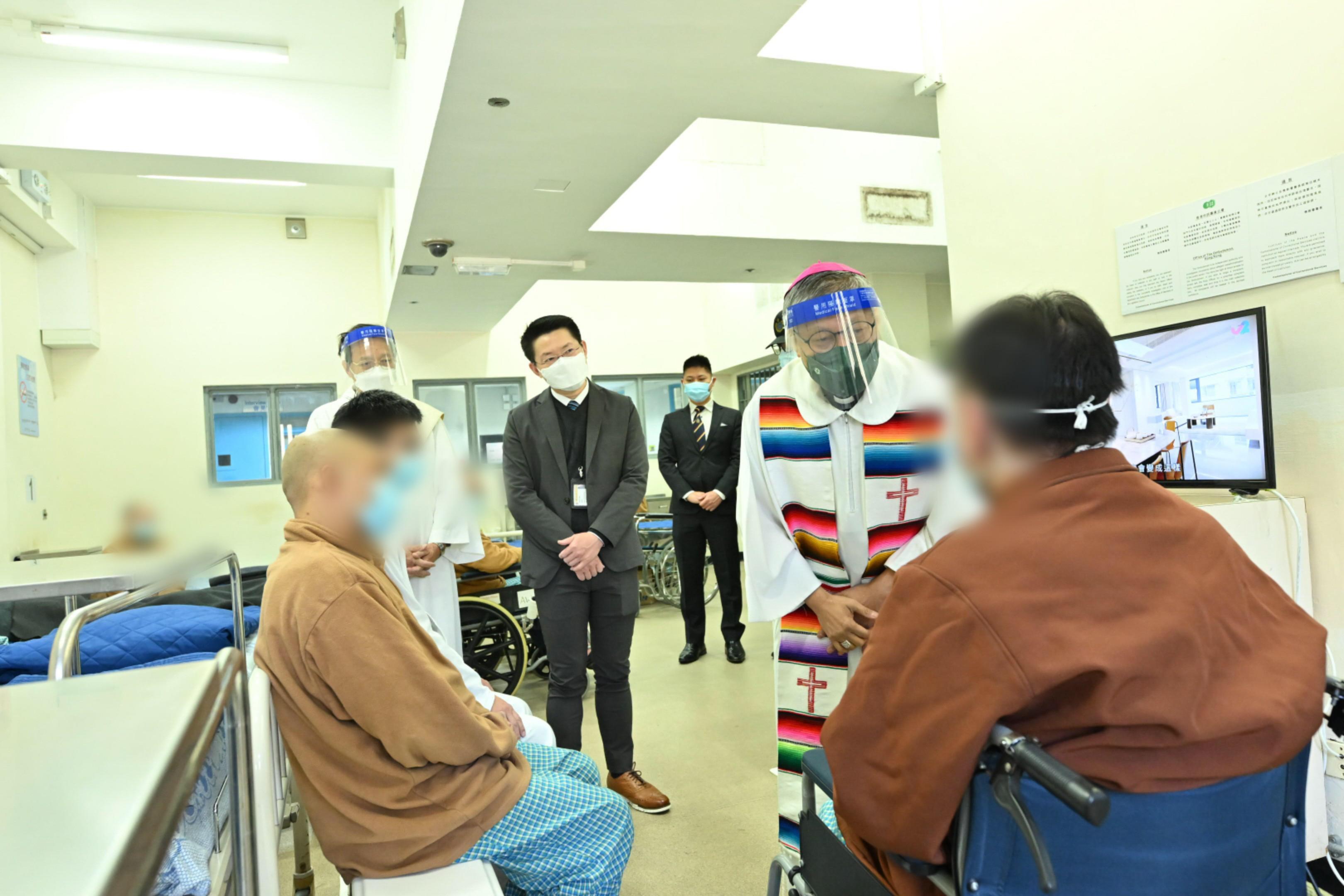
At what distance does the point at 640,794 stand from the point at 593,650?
0.45m

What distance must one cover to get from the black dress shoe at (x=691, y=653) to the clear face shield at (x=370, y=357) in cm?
223

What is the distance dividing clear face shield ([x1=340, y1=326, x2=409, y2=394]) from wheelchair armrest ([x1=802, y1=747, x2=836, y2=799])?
1843 millimetres

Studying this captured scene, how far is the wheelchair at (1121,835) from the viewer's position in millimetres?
750

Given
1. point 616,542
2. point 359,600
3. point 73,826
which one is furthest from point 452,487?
point 73,826

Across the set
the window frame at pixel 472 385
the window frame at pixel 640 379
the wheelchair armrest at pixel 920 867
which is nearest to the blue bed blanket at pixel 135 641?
the wheelchair armrest at pixel 920 867

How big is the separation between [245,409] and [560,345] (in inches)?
237

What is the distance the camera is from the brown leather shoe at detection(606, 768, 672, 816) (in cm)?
240

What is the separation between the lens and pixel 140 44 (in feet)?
14.0

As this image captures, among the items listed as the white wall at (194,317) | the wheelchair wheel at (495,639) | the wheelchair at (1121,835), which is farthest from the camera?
the white wall at (194,317)

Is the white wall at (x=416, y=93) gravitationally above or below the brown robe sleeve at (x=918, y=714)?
above

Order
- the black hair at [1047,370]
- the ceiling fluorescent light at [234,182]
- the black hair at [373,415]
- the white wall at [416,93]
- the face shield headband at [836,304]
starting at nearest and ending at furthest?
the black hair at [1047,370] → the face shield headband at [836,304] → the black hair at [373,415] → the white wall at [416,93] → the ceiling fluorescent light at [234,182]

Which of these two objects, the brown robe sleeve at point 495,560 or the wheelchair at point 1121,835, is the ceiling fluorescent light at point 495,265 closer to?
the brown robe sleeve at point 495,560

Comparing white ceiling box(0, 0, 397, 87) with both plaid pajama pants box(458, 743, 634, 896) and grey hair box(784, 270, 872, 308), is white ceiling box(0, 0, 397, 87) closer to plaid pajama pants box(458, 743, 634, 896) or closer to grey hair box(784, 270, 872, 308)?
grey hair box(784, 270, 872, 308)

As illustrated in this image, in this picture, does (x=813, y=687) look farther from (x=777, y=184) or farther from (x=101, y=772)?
(x=777, y=184)
